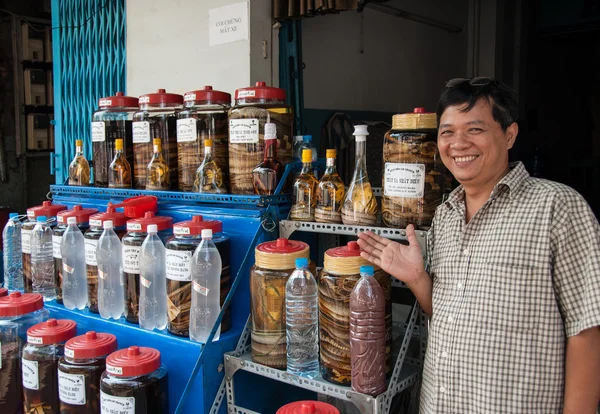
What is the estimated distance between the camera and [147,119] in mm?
2232

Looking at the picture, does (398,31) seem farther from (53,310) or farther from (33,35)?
(53,310)

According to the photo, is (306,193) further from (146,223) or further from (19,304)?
(19,304)

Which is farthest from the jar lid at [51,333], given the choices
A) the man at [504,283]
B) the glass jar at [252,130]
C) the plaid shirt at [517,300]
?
the plaid shirt at [517,300]

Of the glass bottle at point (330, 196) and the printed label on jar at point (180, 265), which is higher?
the glass bottle at point (330, 196)

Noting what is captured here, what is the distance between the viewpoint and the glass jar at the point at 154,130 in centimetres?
221

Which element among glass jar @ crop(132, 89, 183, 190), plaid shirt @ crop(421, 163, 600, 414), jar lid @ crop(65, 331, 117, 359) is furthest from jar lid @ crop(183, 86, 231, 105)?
plaid shirt @ crop(421, 163, 600, 414)

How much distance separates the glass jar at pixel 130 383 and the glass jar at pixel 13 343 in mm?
539

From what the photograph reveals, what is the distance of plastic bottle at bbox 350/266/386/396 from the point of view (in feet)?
4.73

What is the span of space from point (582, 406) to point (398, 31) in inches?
191

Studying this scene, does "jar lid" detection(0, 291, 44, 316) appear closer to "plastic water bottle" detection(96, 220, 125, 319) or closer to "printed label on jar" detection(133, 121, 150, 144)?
"plastic water bottle" detection(96, 220, 125, 319)

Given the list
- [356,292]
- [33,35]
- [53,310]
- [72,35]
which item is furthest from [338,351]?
[33,35]

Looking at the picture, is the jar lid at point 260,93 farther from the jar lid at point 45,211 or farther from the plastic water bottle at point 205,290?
the jar lid at point 45,211

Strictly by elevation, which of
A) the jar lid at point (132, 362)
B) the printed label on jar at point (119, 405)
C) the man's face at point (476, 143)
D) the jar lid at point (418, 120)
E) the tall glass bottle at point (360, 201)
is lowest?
the printed label on jar at point (119, 405)

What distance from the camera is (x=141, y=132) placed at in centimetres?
225
